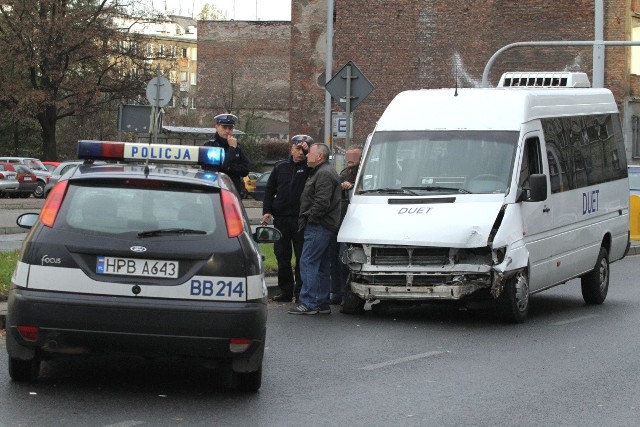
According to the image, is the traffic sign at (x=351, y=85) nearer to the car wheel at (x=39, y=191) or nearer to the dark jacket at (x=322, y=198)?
the dark jacket at (x=322, y=198)

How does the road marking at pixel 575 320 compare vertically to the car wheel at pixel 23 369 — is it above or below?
below

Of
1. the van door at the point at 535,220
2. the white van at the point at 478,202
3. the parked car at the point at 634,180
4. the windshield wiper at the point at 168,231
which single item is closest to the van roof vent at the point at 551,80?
the white van at the point at 478,202

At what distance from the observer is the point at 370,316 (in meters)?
14.4

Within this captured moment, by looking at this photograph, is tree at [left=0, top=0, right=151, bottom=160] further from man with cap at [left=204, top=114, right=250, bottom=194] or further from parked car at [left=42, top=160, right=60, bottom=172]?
man with cap at [left=204, top=114, right=250, bottom=194]

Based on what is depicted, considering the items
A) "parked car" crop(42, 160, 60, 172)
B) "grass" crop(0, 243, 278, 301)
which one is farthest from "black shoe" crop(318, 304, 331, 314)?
"parked car" crop(42, 160, 60, 172)

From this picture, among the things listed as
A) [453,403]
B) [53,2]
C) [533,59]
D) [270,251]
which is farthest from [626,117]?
[453,403]

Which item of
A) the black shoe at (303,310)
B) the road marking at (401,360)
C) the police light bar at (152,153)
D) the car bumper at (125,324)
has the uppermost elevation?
the police light bar at (152,153)

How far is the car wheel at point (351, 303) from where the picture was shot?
14234mm

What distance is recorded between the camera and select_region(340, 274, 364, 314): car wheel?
14.2m

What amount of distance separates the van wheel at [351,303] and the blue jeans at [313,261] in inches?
9.6

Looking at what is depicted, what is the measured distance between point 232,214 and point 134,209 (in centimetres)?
65

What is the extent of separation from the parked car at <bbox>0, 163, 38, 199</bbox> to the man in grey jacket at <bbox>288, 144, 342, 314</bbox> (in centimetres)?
4299

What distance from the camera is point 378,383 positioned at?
9.77 metres

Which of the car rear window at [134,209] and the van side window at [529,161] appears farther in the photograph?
the van side window at [529,161]
